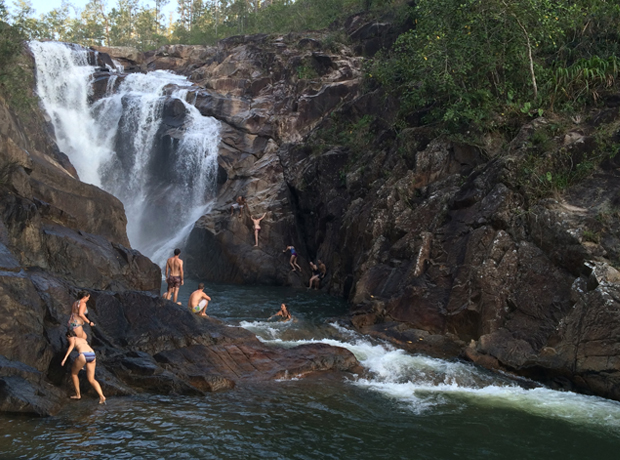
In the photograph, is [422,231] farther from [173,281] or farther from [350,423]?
[350,423]

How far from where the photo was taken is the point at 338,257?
78.6 feet

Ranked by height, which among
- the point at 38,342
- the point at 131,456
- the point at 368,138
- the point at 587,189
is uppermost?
the point at 368,138

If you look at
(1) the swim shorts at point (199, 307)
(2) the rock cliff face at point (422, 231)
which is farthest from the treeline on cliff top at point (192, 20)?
(1) the swim shorts at point (199, 307)

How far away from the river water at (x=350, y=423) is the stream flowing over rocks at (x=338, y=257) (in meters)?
0.73

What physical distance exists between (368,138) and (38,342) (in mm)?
18656

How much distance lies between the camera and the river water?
8.30 m

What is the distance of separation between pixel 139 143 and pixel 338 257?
703 inches

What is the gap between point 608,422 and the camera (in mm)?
10094

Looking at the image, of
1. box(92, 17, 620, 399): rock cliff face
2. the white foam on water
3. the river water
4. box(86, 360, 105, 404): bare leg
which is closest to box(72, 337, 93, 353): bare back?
box(86, 360, 105, 404): bare leg

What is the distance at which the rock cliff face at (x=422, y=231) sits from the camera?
13273mm

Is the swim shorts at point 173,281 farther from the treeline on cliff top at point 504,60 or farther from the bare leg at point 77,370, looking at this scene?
the treeline on cliff top at point 504,60

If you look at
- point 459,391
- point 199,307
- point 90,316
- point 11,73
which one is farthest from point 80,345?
point 11,73

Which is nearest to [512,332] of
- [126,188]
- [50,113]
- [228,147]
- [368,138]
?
[368,138]

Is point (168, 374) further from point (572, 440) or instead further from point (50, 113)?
point (50, 113)
